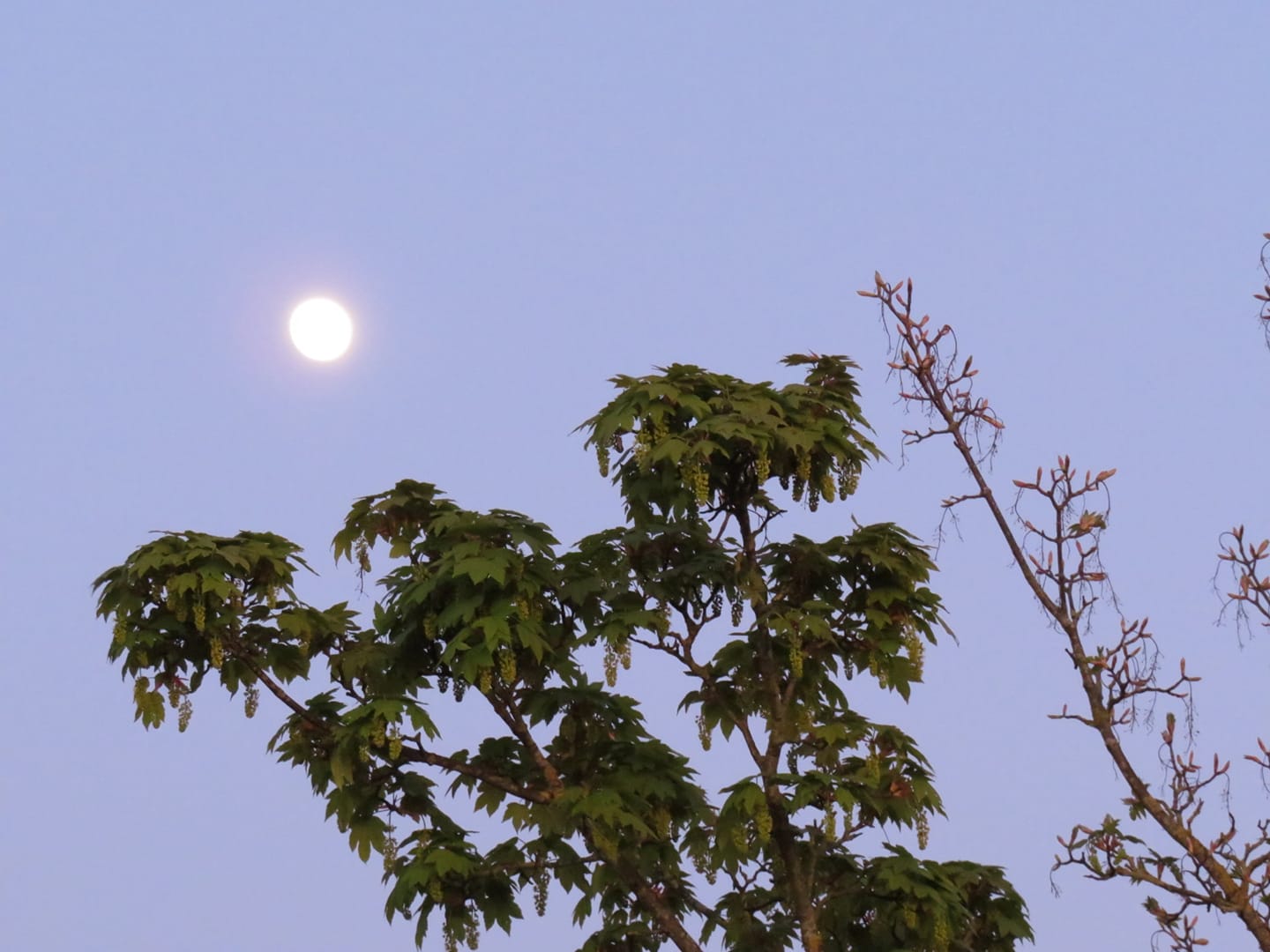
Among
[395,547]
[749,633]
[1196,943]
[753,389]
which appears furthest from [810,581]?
[1196,943]

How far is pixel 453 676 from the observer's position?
1605 cm

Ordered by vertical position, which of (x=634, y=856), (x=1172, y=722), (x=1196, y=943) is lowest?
(x=1196, y=943)

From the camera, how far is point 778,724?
15.9 metres

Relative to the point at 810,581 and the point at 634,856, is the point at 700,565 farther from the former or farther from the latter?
the point at 634,856

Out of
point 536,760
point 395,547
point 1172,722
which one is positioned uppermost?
point 395,547

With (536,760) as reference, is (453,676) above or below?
above

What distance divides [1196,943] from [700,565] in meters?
5.86

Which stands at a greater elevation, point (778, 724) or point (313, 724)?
point (313, 724)

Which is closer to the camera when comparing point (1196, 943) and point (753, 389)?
point (1196, 943)

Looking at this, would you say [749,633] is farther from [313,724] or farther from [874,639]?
[313,724]

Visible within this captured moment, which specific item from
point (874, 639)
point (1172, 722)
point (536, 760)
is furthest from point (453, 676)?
point (1172, 722)

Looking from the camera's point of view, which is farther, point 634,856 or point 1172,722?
point 634,856

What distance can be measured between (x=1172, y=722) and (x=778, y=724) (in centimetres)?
473

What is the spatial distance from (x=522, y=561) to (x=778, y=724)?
313cm
